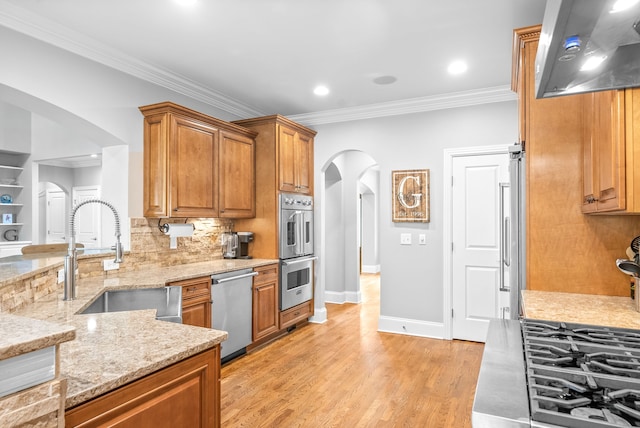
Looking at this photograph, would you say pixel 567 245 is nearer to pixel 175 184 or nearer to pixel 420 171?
pixel 420 171

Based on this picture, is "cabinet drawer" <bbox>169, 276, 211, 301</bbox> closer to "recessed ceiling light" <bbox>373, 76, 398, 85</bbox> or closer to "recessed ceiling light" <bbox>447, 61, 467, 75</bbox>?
"recessed ceiling light" <bbox>373, 76, 398, 85</bbox>

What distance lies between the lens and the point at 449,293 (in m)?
4.35

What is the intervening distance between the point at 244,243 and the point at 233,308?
1.01 metres

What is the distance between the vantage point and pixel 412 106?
4516 millimetres

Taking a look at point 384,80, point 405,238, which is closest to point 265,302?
point 405,238

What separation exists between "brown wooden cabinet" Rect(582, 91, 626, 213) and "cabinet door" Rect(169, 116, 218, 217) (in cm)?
301

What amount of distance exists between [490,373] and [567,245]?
1458 millimetres

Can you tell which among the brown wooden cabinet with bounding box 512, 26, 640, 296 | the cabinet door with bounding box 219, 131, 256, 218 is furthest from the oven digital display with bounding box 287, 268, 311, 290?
the brown wooden cabinet with bounding box 512, 26, 640, 296

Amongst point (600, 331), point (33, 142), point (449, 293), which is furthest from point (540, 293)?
point (33, 142)

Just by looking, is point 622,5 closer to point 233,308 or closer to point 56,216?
point 233,308

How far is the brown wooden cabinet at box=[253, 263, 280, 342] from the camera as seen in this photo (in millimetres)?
3953

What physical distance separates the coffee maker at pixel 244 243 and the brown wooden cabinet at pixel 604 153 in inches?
128

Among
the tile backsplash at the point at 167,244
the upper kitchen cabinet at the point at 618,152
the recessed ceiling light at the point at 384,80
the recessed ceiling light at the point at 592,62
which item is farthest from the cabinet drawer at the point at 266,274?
the recessed ceiling light at the point at 592,62


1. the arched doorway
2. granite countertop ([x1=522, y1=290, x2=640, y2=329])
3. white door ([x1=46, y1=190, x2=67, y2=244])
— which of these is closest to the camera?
granite countertop ([x1=522, y1=290, x2=640, y2=329])
